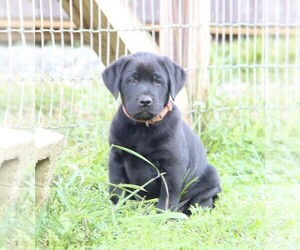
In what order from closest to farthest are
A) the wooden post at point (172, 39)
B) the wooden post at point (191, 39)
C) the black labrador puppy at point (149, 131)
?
the black labrador puppy at point (149, 131), the wooden post at point (172, 39), the wooden post at point (191, 39)

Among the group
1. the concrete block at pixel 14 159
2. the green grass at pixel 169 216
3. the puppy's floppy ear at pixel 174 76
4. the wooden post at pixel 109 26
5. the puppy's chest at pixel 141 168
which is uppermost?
the wooden post at pixel 109 26

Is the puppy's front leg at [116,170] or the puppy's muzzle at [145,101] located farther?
the puppy's front leg at [116,170]

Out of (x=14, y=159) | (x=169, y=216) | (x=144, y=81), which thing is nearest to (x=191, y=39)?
(x=144, y=81)

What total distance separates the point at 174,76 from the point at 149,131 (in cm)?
36

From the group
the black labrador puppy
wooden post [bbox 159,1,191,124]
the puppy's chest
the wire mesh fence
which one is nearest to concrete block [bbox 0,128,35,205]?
the black labrador puppy

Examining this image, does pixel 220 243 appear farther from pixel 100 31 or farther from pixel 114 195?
pixel 100 31

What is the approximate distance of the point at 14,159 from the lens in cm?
266

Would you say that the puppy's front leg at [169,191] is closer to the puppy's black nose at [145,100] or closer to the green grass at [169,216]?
the green grass at [169,216]

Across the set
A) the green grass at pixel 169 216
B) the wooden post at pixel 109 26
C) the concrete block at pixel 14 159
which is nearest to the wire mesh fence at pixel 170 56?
the wooden post at pixel 109 26

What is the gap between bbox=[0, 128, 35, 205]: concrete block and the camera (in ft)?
8.70

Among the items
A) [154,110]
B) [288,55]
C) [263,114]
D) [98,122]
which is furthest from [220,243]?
[263,114]

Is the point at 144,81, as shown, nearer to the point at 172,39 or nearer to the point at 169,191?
the point at 169,191

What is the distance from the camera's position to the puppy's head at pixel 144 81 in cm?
390

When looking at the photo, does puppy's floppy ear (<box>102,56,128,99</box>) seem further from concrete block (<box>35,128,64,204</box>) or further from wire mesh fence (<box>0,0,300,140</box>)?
wire mesh fence (<box>0,0,300,140</box>)
